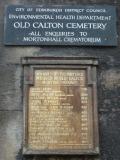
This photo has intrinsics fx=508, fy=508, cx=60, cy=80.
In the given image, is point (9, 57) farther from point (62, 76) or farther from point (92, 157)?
point (92, 157)

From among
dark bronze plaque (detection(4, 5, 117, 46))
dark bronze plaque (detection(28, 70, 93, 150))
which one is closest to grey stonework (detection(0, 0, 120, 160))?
dark bronze plaque (detection(4, 5, 117, 46))

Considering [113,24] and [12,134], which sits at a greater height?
[113,24]

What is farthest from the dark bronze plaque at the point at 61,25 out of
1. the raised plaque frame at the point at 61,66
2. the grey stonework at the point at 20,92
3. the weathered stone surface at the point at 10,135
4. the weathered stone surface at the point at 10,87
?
the weathered stone surface at the point at 10,135

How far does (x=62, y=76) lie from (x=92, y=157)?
187cm

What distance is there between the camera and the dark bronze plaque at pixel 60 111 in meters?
10.5

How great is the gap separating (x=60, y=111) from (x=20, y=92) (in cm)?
97

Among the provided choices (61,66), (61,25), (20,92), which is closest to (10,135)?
(20,92)

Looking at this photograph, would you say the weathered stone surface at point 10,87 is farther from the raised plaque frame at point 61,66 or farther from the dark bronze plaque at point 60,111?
the dark bronze plaque at point 60,111

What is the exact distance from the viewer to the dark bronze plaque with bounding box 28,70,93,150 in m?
10.5

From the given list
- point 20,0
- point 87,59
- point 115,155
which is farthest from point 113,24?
point 115,155

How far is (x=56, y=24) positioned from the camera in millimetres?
11516

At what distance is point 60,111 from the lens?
10.7m

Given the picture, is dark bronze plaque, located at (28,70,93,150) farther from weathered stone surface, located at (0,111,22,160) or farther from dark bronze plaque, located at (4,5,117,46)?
dark bronze plaque, located at (4,5,117,46)

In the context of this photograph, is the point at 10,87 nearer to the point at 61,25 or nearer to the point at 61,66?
the point at 61,66
